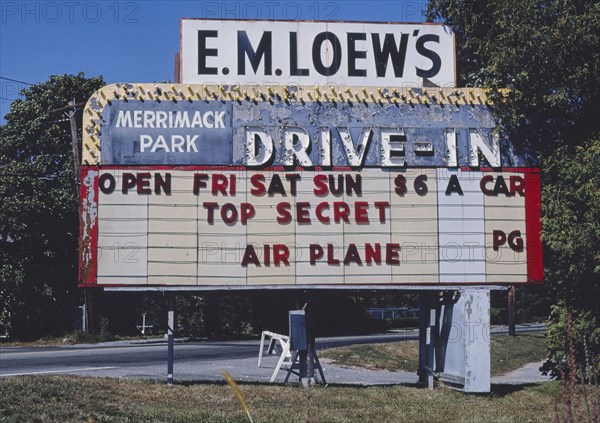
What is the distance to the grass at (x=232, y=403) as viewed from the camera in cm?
1132

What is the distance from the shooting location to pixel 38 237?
38.7 m

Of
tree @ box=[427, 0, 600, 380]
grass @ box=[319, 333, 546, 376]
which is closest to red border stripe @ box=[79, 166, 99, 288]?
tree @ box=[427, 0, 600, 380]

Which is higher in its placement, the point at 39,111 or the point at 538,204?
the point at 39,111

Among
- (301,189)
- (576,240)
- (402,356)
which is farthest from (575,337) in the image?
(402,356)

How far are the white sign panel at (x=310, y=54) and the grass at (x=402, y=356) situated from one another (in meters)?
11.7

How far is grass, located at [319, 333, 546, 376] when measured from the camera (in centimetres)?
2602

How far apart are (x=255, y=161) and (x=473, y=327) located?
4.74m

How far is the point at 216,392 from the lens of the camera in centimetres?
1395

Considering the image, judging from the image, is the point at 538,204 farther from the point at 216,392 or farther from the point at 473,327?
the point at 216,392

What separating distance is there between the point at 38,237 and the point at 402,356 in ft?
60.7

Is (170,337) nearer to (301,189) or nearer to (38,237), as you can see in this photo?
(301,189)

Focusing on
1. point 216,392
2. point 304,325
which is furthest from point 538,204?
point 216,392

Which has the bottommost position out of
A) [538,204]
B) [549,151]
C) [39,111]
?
[538,204]

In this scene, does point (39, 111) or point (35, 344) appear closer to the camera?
point (35, 344)
